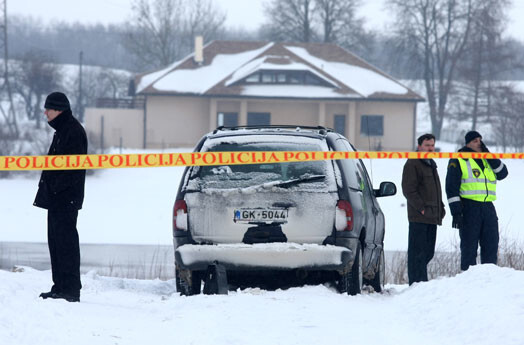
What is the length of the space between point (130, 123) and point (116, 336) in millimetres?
47295

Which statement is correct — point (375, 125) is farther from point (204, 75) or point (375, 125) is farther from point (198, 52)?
point (198, 52)

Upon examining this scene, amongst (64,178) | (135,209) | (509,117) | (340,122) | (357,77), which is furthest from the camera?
(357,77)

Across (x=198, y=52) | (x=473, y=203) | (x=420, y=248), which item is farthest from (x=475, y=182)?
(x=198, y=52)

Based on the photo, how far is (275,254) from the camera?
784 centimetres

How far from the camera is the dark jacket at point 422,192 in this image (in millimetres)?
10047

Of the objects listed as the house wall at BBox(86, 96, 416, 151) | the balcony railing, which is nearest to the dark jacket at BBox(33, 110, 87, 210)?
the house wall at BBox(86, 96, 416, 151)

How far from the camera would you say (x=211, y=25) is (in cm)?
8106

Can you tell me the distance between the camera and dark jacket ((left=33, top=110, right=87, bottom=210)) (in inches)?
295

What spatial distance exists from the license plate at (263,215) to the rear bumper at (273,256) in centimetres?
20

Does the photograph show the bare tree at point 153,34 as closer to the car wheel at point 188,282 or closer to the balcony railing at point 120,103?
the balcony railing at point 120,103

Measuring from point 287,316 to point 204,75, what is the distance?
4657cm

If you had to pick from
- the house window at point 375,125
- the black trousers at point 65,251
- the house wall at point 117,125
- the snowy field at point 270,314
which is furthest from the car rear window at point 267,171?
the house wall at point 117,125

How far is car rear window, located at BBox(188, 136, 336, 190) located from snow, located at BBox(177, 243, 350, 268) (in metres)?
0.49

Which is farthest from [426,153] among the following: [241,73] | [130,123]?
[130,123]
